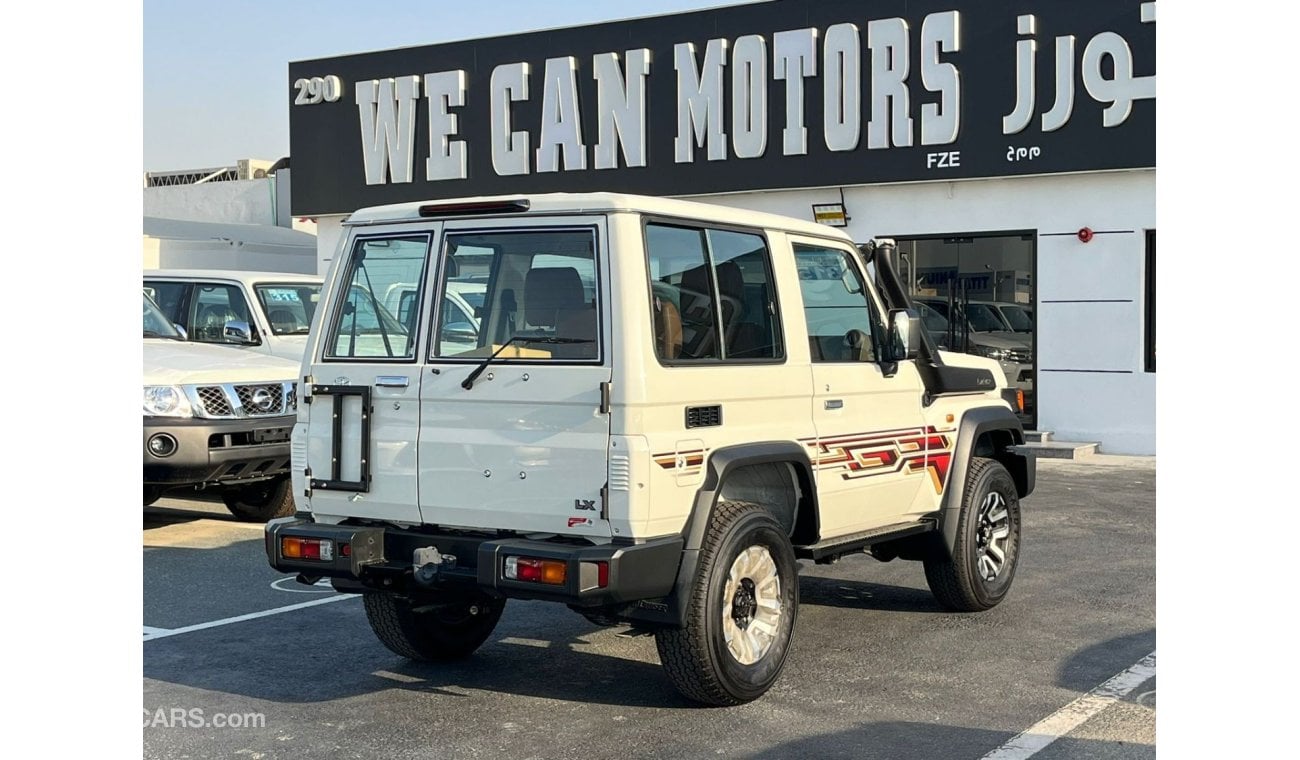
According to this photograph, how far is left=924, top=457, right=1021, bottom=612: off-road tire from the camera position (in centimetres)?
773

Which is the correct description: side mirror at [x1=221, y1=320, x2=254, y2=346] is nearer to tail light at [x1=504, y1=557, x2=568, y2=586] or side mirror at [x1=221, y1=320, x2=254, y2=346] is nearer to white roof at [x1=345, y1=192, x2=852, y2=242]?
white roof at [x1=345, y1=192, x2=852, y2=242]

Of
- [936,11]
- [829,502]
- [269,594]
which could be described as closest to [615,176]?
[936,11]

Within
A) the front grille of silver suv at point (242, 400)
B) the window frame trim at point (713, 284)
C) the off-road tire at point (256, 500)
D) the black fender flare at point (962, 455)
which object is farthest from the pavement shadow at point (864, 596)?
the off-road tire at point (256, 500)

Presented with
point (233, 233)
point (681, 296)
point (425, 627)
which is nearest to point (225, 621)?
point (425, 627)

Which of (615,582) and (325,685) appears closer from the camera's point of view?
(615,582)

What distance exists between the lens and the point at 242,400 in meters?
10.2

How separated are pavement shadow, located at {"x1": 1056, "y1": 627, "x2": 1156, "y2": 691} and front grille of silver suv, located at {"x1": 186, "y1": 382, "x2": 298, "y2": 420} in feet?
18.4

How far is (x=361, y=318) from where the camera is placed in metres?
6.32

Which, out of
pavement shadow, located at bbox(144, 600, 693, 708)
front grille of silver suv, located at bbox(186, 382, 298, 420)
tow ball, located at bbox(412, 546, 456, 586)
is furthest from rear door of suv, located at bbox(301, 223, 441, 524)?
front grille of silver suv, located at bbox(186, 382, 298, 420)

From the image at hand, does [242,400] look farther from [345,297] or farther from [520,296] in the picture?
[520,296]

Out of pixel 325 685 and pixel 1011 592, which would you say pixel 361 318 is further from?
pixel 1011 592

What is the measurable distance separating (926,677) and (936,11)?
12266 mm

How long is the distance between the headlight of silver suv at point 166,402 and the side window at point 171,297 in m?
2.48
